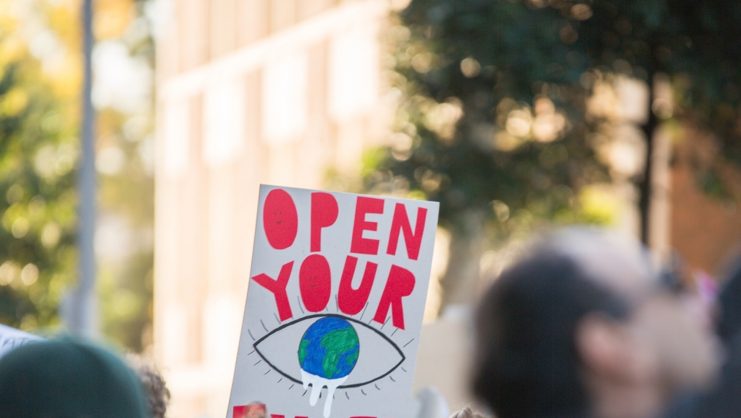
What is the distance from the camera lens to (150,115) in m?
38.2

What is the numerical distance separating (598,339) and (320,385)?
1.99m

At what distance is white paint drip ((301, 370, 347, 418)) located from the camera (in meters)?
3.75

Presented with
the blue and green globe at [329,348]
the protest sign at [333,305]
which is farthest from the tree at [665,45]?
the blue and green globe at [329,348]

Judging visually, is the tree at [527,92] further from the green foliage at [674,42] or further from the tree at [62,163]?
the tree at [62,163]

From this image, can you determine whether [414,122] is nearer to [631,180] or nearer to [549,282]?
[631,180]

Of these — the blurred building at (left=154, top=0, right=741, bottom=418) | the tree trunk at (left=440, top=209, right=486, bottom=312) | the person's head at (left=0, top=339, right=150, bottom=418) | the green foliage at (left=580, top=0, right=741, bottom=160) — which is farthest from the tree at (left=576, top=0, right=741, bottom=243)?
the person's head at (left=0, top=339, right=150, bottom=418)

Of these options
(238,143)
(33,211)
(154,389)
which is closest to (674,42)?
(154,389)

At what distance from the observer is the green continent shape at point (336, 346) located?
12.3 ft

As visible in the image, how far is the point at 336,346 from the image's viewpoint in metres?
3.75

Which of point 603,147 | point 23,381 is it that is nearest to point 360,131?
point 603,147

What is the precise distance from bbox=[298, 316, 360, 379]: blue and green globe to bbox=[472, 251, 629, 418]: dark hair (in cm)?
182

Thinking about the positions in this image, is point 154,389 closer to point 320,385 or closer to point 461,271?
point 320,385

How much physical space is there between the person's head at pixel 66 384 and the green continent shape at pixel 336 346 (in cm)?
157

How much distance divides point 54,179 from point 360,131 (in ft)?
17.6
